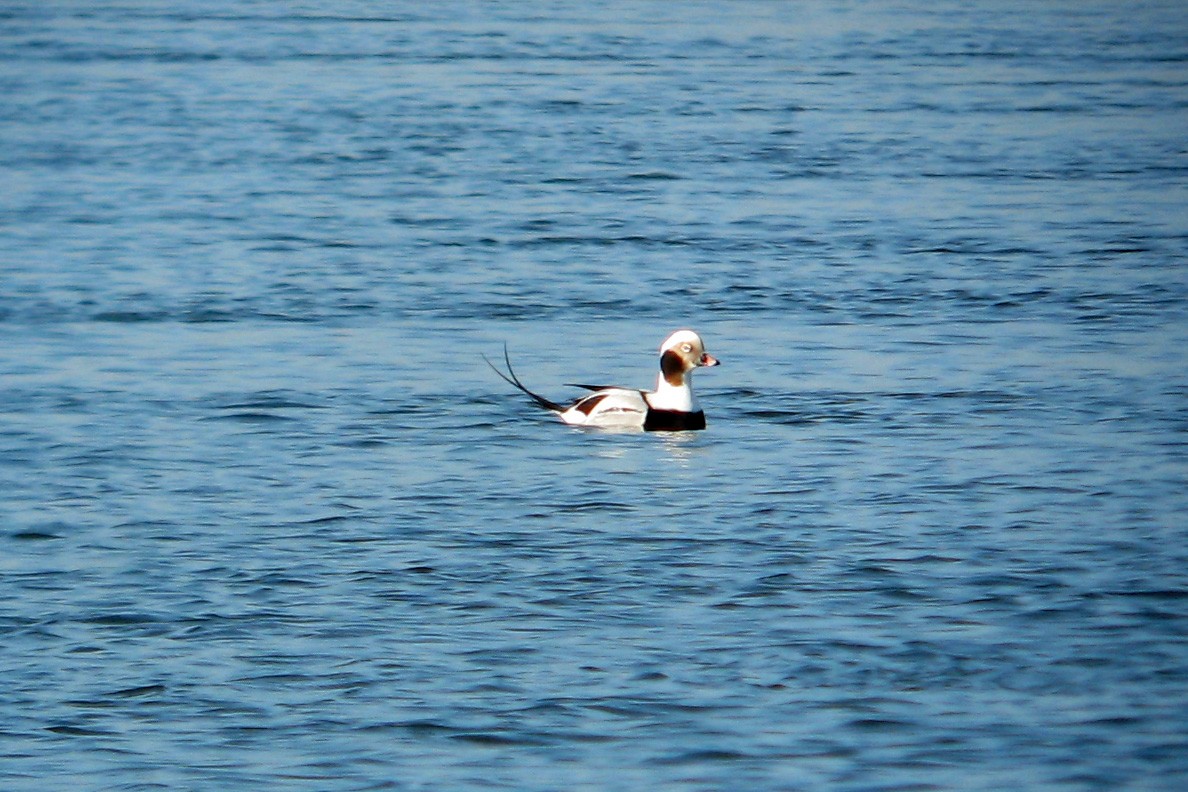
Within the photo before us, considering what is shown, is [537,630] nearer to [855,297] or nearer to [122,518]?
[122,518]

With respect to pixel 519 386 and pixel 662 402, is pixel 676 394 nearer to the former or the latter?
pixel 662 402

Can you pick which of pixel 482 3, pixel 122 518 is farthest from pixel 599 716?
pixel 482 3

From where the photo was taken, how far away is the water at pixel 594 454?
862 centimetres

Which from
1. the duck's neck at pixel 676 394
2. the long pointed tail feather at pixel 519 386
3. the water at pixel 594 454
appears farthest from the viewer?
the long pointed tail feather at pixel 519 386

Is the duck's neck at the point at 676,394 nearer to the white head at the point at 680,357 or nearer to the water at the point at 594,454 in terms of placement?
the white head at the point at 680,357

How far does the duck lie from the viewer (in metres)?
14.2

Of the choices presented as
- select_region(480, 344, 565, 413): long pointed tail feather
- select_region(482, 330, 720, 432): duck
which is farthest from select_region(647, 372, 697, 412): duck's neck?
select_region(480, 344, 565, 413): long pointed tail feather

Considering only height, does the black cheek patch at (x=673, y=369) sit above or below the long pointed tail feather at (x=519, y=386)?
above

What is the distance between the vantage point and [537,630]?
31.8 feet

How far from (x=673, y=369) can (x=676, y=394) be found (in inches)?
6.1

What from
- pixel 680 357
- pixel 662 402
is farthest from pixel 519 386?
pixel 680 357

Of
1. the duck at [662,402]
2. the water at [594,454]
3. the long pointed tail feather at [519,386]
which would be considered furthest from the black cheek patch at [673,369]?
the long pointed tail feather at [519,386]

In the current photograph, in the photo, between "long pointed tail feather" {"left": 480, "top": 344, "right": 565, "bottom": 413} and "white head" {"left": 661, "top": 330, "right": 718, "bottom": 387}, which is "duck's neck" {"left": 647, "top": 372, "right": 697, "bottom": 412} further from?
"long pointed tail feather" {"left": 480, "top": 344, "right": 565, "bottom": 413}

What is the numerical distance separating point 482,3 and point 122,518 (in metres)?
39.6
